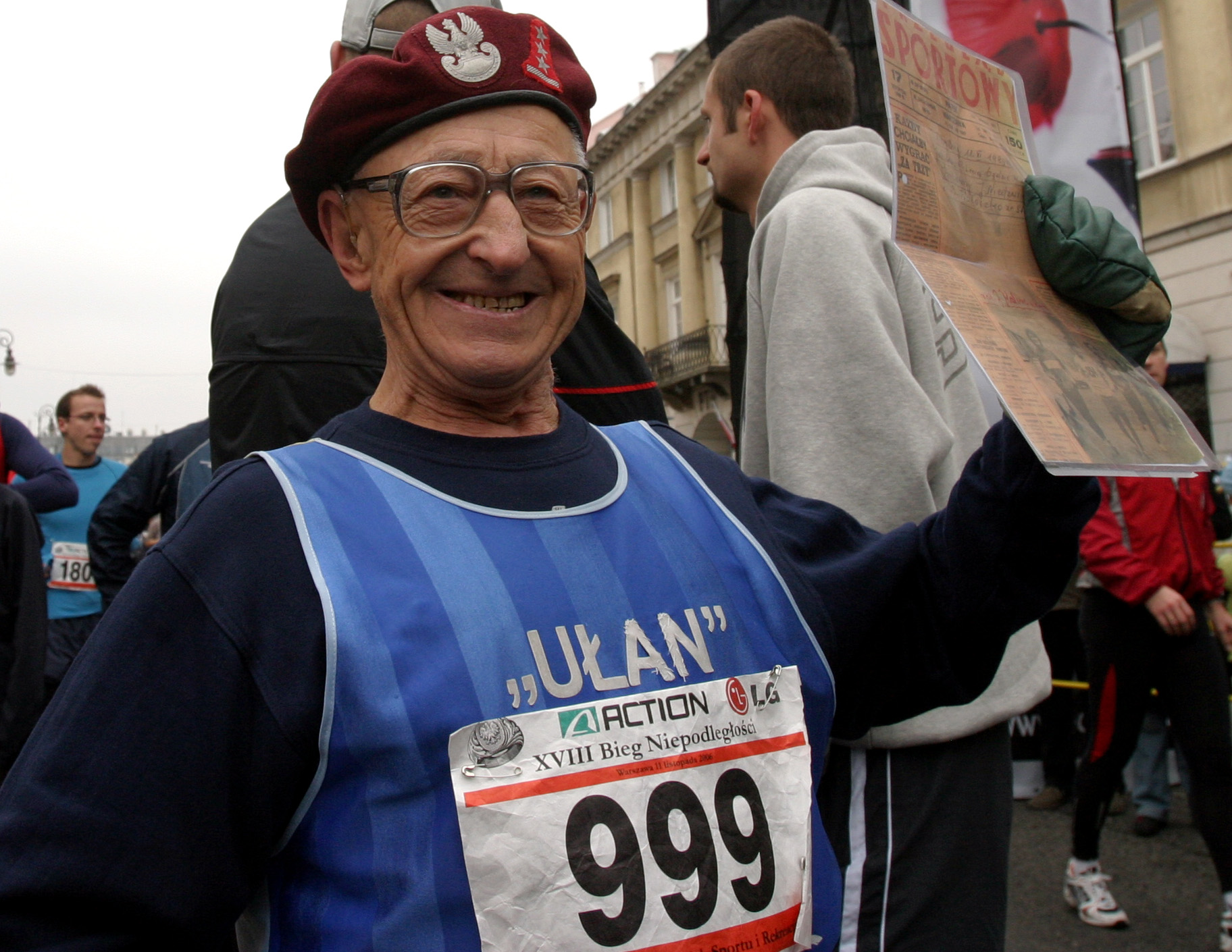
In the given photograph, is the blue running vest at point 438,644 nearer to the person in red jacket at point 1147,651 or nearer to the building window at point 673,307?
the person in red jacket at point 1147,651

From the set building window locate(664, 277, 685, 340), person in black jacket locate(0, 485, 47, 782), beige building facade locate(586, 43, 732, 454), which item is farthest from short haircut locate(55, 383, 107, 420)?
building window locate(664, 277, 685, 340)

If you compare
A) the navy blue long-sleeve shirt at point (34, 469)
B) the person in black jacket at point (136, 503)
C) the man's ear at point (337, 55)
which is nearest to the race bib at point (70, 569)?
the navy blue long-sleeve shirt at point (34, 469)

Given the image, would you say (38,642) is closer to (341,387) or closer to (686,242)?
(341,387)

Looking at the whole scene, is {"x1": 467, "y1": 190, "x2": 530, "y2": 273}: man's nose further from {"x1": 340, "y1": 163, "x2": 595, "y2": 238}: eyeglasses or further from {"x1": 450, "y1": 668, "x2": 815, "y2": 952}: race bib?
{"x1": 450, "y1": 668, "x2": 815, "y2": 952}: race bib

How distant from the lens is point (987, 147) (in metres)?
1.34

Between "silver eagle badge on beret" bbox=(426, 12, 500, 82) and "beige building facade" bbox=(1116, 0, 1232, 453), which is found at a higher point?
"beige building facade" bbox=(1116, 0, 1232, 453)

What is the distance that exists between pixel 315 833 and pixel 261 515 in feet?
1.08

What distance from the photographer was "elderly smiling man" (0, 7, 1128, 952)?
99 centimetres

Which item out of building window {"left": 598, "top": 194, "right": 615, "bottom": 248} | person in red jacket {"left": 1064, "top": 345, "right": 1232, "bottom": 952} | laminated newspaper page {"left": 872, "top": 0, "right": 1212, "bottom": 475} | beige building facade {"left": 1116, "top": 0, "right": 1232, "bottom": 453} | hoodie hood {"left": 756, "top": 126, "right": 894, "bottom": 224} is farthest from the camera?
building window {"left": 598, "top": 194, "right": 615, "bottom": 248}

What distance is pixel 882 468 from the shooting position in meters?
1.75

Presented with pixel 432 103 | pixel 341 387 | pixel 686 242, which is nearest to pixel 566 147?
pixel 432 103

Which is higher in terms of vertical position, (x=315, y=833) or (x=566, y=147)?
(x=566, y=147)

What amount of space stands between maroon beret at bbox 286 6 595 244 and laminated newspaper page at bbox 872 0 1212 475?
0.43 metres

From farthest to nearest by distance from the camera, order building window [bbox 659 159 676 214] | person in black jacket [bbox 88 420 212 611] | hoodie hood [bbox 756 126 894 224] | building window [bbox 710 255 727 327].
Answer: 1. building window [bbox 659 159 676 214]
2. building window [bbox 710 255 727 327]
3. person in black jacket [bbox 88 420 212 611]
4. hoodie hood [bbox 756 126 894 224]
